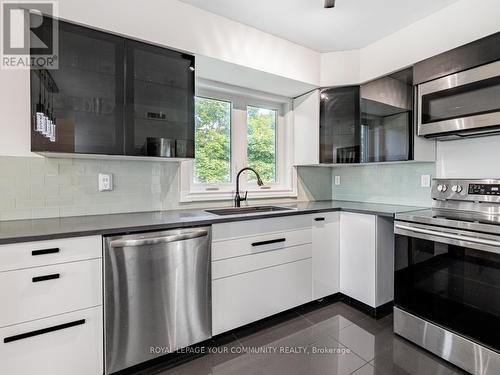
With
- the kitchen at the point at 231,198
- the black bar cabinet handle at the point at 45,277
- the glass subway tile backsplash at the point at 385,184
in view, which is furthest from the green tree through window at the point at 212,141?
the glass subway tile backsplash at the point at 385,184

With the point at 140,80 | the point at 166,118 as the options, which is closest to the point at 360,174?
the point at 166,118

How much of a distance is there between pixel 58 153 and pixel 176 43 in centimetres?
107

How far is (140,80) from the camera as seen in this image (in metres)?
1.74

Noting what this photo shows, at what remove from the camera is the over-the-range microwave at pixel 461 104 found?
5.43 ft

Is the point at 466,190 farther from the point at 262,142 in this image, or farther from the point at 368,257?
the point at 262,142

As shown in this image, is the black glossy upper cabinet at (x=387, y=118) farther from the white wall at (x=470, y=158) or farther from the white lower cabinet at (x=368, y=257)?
the white lower cabinet at (x=368, y=257)

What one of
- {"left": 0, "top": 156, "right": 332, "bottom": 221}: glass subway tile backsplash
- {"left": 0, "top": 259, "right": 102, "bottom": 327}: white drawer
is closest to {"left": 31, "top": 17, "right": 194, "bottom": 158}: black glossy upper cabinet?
{"left": 0, "top": 156, "right": 332, "bottom": 221}: glass subway tile backsplash

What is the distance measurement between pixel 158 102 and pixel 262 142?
132 cm

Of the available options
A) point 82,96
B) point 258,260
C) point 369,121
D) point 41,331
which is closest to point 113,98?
point 82,96

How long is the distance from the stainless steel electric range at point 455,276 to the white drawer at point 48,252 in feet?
6.61

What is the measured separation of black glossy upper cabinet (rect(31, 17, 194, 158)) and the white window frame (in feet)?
1.62

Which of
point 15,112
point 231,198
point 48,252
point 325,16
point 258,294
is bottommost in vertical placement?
point 258,294

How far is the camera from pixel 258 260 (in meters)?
1.96

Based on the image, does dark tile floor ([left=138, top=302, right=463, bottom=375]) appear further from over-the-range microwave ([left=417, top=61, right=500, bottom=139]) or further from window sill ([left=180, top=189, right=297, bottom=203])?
over-the-range microwave ([left=417, top=61, right=500, bottom=139])
